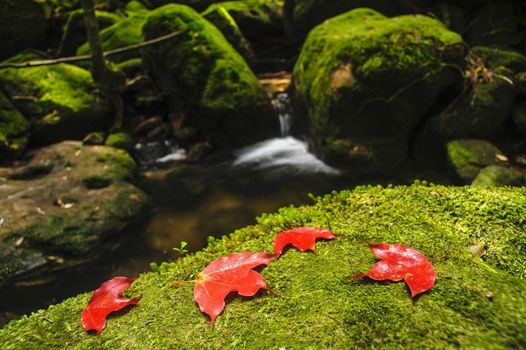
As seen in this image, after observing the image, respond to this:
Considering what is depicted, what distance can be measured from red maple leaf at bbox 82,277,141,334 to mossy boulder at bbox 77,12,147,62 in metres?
11.7

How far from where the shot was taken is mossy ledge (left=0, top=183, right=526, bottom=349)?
3.97 feet

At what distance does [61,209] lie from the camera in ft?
19.4

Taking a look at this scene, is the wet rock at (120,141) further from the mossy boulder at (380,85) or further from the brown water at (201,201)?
the mossy boulder at (380,85)

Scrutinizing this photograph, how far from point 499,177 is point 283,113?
20.4ft

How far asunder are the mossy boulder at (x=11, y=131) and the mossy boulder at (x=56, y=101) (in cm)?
42

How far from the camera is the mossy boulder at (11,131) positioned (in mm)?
7309

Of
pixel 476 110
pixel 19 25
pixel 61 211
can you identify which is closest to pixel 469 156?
pixel 476 110

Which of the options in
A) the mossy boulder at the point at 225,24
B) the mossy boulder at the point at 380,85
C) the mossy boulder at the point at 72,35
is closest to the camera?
the mossy boulder at the point at 380,85

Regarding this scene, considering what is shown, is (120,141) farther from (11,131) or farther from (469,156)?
(469,156)

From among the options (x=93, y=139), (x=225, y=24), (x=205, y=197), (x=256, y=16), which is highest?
(x=256, y=16)

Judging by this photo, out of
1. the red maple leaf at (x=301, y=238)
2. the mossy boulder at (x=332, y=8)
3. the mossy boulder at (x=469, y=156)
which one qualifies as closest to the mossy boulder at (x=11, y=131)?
the red maple leaf at (x=301, y=238)

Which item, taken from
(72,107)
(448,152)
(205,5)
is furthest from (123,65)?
(448,152)

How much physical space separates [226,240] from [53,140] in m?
8.44

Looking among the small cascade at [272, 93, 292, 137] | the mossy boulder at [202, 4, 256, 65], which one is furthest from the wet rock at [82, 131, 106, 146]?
the mossy boulder at [202, 4, 256, 65]
